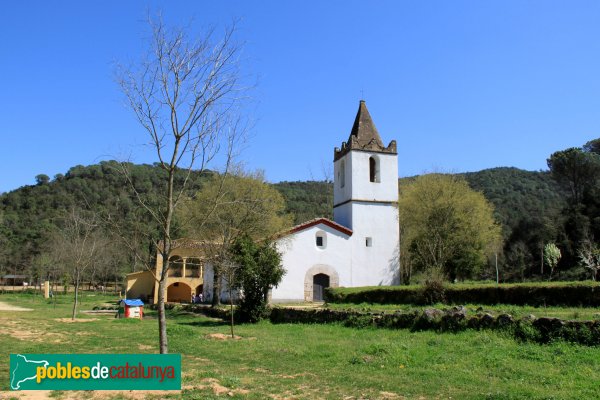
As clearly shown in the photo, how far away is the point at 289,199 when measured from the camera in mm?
65812

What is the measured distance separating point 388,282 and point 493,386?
23.3 metres

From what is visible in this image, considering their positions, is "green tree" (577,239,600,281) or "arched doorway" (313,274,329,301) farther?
"arched doorway" (313,274,329,301)

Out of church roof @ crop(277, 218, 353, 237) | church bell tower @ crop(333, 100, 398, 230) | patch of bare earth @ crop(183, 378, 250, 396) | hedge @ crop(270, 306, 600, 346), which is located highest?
church bell tower @ crop(333, 100, 398, 230)

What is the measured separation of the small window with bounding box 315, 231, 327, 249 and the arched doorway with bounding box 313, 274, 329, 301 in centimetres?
187

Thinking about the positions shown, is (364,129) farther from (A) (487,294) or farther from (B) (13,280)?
(B) (13,280)

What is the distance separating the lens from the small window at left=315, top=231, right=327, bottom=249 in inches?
1176

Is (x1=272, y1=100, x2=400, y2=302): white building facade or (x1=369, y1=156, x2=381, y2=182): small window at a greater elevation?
(x1=369, y1=156, x2=381, y2=182): small window

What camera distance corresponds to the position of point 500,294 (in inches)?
685

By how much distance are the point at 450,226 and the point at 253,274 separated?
20.4 m

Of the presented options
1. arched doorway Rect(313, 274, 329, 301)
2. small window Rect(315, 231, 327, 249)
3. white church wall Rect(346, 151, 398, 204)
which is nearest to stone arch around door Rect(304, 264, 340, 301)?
arched doorway Rect(313, 274, 329, 301)

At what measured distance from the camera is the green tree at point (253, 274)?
66.8 feet

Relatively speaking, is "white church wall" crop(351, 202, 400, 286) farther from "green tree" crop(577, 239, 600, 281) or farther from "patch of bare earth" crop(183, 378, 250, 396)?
"patch of bare earth" crop(183, 378, 250, 396)

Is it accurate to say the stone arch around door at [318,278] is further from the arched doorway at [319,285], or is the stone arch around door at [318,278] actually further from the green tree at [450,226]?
the green tree at [450,226]

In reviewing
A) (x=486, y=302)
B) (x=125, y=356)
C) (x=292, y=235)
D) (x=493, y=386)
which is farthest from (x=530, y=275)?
(x=125, y=356)
